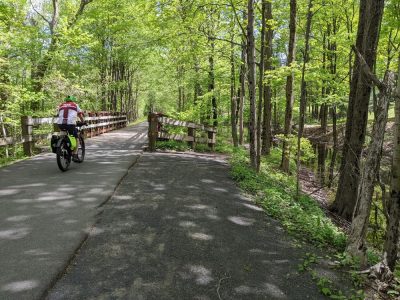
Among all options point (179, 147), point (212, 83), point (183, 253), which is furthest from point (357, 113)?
point (212, 83)

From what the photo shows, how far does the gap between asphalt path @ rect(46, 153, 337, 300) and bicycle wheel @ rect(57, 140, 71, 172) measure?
7.18ft

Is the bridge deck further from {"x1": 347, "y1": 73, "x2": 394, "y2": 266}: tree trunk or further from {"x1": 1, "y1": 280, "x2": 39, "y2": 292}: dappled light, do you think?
{"x1": 347, "y1": 73, "x2": 394, "y2": 266}: tree trunk

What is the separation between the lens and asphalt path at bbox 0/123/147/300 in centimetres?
353

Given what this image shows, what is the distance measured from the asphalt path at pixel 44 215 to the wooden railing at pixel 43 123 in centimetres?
129

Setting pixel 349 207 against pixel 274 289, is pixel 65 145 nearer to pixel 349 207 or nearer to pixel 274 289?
pixel 274 289

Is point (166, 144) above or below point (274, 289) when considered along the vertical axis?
above

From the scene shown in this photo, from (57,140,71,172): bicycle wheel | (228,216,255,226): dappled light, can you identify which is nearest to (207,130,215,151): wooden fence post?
(57,140,71,172): bicycle wheel

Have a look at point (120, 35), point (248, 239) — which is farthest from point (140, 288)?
point (120, 35)

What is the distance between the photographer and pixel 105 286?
137 inches

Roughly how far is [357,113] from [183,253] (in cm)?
656

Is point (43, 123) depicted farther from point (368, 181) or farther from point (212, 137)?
point (368, 181)

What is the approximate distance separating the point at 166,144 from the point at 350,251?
9.71 metres

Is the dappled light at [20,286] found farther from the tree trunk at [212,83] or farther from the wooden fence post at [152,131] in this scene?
the tree trunk at [212,83]

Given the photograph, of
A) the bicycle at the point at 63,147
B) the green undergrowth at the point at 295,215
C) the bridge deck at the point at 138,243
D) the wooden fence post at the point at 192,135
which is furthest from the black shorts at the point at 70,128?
the wooden fence post at the point at 192,135
